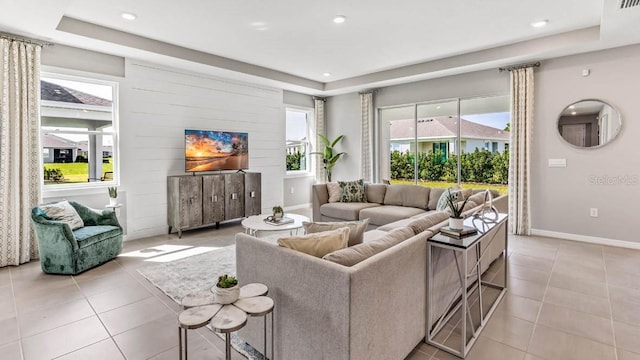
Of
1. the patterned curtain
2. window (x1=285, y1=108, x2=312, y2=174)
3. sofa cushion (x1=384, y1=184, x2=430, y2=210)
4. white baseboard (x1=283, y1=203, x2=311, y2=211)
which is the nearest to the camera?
sofa cushion (x1=384, y1=184, x2=430, y2=210)

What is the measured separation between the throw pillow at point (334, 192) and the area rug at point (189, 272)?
6.58 ft

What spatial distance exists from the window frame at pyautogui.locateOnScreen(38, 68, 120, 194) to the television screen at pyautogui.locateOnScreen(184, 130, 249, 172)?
39.8 inches

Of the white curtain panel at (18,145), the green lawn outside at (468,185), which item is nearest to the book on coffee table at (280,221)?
the white curtain panel at (18,145)

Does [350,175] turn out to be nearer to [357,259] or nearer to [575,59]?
[575,59]

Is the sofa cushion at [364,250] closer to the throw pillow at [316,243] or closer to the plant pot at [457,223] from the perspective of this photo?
the throw pillow at [316,243]

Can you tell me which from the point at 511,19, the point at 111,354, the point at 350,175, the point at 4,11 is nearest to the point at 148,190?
the point at 4,11

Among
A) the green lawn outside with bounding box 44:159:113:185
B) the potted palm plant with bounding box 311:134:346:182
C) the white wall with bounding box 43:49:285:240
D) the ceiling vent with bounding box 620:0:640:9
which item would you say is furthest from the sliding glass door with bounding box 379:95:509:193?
the green lawn outside with bounding box 44:159:113:185

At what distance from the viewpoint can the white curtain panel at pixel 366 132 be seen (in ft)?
23.7

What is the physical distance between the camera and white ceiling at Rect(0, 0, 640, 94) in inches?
139

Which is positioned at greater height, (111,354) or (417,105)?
(417,105)

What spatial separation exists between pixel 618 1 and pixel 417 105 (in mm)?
3607

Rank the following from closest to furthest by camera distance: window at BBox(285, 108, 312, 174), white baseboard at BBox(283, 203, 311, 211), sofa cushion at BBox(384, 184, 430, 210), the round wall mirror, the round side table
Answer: the round side table < the round wall mirror < sofa cushion at BBox(384, 184, 430, 210) < white baseboard at BBox(283, 203, 311, 211) < window at BBox(285, 108, 312, 174)

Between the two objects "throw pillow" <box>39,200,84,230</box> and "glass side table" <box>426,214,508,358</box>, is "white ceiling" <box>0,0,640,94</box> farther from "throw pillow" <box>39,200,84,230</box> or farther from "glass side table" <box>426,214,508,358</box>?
"glass side table" <box>426,214,508,358</box>

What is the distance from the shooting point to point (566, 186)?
4957mm
